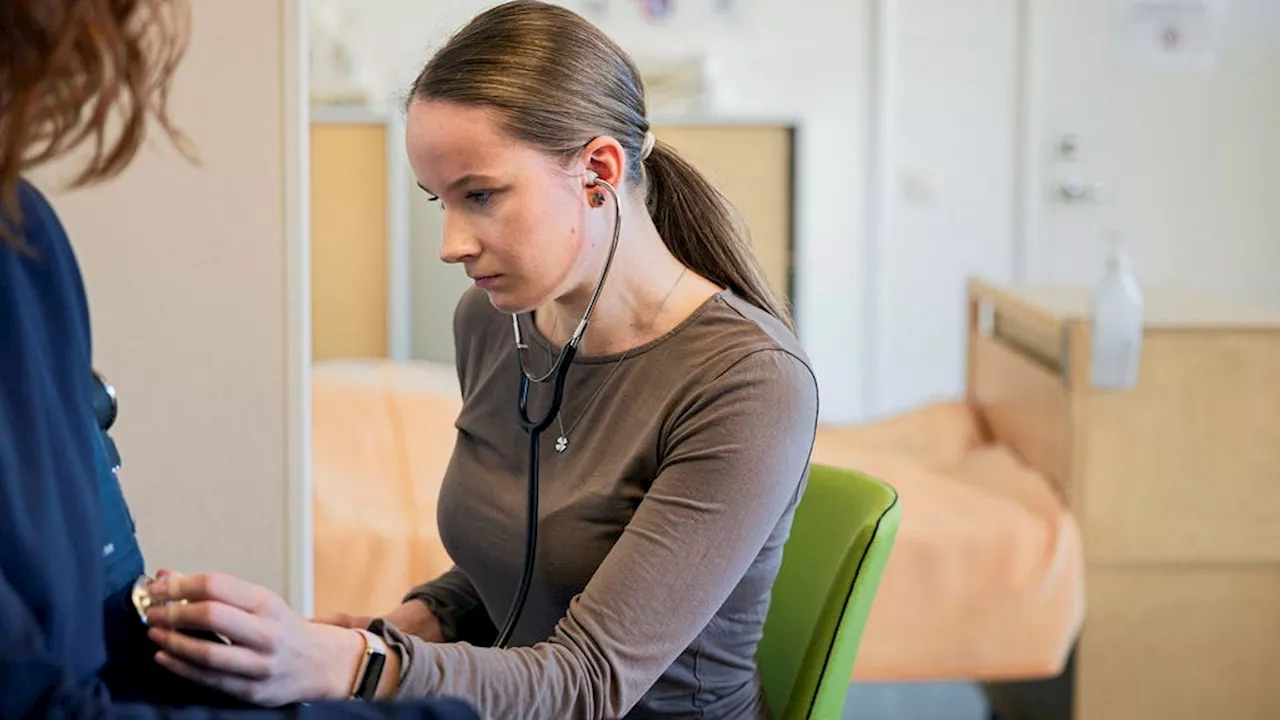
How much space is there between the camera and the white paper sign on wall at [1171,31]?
454 cm

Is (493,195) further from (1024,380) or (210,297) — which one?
(1024,380)

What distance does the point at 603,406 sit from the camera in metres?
1.26

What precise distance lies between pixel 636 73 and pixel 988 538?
51.3 inches

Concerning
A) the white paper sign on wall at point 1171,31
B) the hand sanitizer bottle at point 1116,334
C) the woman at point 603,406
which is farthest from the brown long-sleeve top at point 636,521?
the white paper sign on wall at point 1171,31

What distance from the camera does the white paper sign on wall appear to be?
4.54m

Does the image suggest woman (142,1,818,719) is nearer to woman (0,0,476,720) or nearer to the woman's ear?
the woman's ear

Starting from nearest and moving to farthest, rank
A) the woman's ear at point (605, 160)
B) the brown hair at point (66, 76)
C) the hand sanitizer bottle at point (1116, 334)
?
the brown hair at point (66, 76) → the woman's ear at point (605, 160) → the hand sanitizer bottle at point (1116, 334)

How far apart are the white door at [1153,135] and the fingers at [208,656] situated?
3935 mm

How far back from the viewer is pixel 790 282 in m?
4.05

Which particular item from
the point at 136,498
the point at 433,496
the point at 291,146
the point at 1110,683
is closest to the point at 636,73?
the point at 291,146

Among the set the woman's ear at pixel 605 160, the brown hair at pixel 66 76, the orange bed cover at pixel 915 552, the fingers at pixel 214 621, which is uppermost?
the brown hair at pixel 66 76

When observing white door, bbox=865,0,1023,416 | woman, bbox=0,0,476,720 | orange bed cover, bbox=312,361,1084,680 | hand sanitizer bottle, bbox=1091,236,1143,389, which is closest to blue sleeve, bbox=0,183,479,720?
woman, bbox=0,0,476,720

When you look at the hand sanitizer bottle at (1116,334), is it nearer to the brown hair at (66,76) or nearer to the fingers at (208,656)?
the fingers at (208,656)

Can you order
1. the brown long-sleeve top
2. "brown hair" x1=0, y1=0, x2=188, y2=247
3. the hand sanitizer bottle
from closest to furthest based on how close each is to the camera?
"brown hair" x1=0, y1=0, x2=188, y2=247, the brown long-sleeve top, the hand sanitizer bottle
